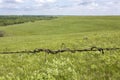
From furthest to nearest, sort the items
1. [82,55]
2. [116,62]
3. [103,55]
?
[82,55] → [103,55] → [116,62]

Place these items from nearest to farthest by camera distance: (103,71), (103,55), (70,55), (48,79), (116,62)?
(48,79) < (103,71) < (116,62) < (103,55) < (70,55)

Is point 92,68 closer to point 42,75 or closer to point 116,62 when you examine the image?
point 116,62

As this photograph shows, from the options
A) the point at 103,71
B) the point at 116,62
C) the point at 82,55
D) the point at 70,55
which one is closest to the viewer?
the point at 103,71

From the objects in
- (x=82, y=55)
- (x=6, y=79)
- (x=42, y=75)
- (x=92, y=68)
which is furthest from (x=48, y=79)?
(x=82, y=55)

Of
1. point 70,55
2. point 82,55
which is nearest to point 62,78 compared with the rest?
point 82,55

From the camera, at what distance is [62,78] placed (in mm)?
4426

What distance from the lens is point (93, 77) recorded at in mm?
4859

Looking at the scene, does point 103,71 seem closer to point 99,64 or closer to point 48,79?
point 99,64

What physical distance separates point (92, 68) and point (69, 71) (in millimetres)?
988

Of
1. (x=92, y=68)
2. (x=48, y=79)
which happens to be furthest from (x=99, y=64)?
(x=48, y=79)

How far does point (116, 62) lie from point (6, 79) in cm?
261

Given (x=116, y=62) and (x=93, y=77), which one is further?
(x=116, y=62)

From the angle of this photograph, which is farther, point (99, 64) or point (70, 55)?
point (70, 55)

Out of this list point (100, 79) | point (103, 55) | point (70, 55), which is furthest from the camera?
point (70, 55)
